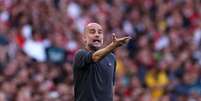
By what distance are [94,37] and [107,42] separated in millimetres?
7791

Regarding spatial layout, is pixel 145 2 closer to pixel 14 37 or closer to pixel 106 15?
pixel 106 15

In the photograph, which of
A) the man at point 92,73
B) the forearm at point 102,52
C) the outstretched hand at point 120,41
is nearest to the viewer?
the outstretched hand at point 120,41

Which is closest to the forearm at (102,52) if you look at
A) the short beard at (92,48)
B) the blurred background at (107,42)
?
the short beard at (92,48)

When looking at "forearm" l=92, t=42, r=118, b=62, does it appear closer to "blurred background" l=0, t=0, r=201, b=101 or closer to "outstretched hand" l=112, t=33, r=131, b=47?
"outstretched hand" l=112, t=33, r=131, b=47

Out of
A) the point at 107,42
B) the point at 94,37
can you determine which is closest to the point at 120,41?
the point at 94,37

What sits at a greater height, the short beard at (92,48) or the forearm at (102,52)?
the short beard at (92,48)

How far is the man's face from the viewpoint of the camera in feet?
29.8

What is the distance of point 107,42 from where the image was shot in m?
16.9

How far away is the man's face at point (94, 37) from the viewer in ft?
29.8

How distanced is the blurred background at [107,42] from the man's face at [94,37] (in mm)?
4350

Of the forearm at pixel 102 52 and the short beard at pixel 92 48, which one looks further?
the short beard at pixel 92 48

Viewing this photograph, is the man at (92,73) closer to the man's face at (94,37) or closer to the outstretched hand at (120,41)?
the man's face at (94,37)

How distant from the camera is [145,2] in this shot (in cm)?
1888

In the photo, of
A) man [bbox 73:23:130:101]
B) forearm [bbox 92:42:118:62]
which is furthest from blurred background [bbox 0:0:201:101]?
forearm [bbox 92:42:118:62]
